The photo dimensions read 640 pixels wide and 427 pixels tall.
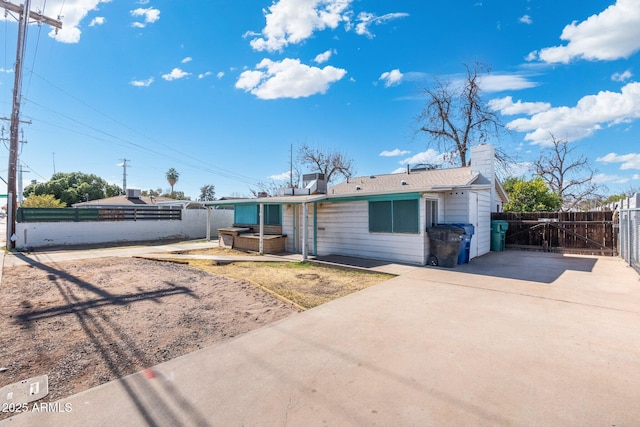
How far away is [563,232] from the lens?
36.7ft

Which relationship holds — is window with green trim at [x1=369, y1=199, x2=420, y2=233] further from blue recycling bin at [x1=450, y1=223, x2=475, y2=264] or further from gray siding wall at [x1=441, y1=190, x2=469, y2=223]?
gray siding wall at [x1=441, y1=190, x2=469, y2=223]

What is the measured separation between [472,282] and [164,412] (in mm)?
5976

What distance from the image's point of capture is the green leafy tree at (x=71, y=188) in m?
33.0

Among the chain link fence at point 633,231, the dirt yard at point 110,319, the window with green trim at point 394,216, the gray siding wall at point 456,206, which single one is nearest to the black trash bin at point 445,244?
the window with green trim at point 394,216

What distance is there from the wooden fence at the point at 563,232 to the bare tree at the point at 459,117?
9.20 metres

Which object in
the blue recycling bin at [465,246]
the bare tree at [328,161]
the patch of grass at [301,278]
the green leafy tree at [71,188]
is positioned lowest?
the patch of grass at [301,278]

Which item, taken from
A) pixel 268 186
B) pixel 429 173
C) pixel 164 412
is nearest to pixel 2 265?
pixel 164 412

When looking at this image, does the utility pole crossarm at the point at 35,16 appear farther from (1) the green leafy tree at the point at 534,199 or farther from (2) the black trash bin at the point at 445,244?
(1) the green leafy tree at the point at 534,199

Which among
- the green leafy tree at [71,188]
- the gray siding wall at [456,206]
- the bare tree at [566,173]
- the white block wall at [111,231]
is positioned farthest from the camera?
the green leafy tree at [71,188]

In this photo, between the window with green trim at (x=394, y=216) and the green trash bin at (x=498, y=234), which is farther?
the green trash bin at (x=498, y=234)

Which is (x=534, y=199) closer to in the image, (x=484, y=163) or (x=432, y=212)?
(x=484, y=163)

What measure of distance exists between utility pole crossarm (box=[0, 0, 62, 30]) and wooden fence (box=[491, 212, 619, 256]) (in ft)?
69.2

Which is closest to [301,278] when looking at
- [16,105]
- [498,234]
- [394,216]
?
A: [394,216]

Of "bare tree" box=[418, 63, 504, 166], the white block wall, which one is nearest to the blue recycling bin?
"bare tree" box=[418, 63, 504, 166]
